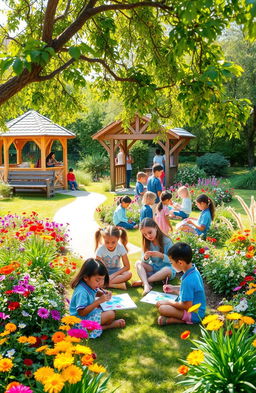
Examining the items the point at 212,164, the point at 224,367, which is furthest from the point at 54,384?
the point at 212,164

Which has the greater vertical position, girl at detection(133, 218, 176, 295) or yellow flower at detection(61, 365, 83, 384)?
yellow flower at detection(61, 365, 83, 384)

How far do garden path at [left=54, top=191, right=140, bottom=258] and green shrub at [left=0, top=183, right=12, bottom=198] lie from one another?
2811 millimetres

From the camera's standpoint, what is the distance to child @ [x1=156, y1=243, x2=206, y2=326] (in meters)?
4.23

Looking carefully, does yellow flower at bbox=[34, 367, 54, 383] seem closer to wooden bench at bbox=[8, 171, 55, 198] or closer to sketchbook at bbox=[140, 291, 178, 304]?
sketchbook at bbox=[140, 291, 178, 304]

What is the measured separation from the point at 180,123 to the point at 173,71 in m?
1.68

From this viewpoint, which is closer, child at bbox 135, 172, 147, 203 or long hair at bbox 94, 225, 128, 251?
long hair at bbox 94, 225, 128, 251

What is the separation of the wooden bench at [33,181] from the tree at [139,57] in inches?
335

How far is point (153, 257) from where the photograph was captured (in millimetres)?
5828

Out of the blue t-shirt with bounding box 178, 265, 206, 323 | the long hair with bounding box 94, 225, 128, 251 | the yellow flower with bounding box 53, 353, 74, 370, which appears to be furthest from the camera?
the long hair with bounding box 94, 225, 128, 251

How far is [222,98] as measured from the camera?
15.4 feet

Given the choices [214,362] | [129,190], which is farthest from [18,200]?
[214,362]

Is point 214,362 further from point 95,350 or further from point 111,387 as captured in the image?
point 95,350

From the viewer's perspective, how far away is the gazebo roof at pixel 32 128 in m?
17.3

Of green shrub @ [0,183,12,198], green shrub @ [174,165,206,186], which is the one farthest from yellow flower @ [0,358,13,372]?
green shrub @ [174,165,206,186]
